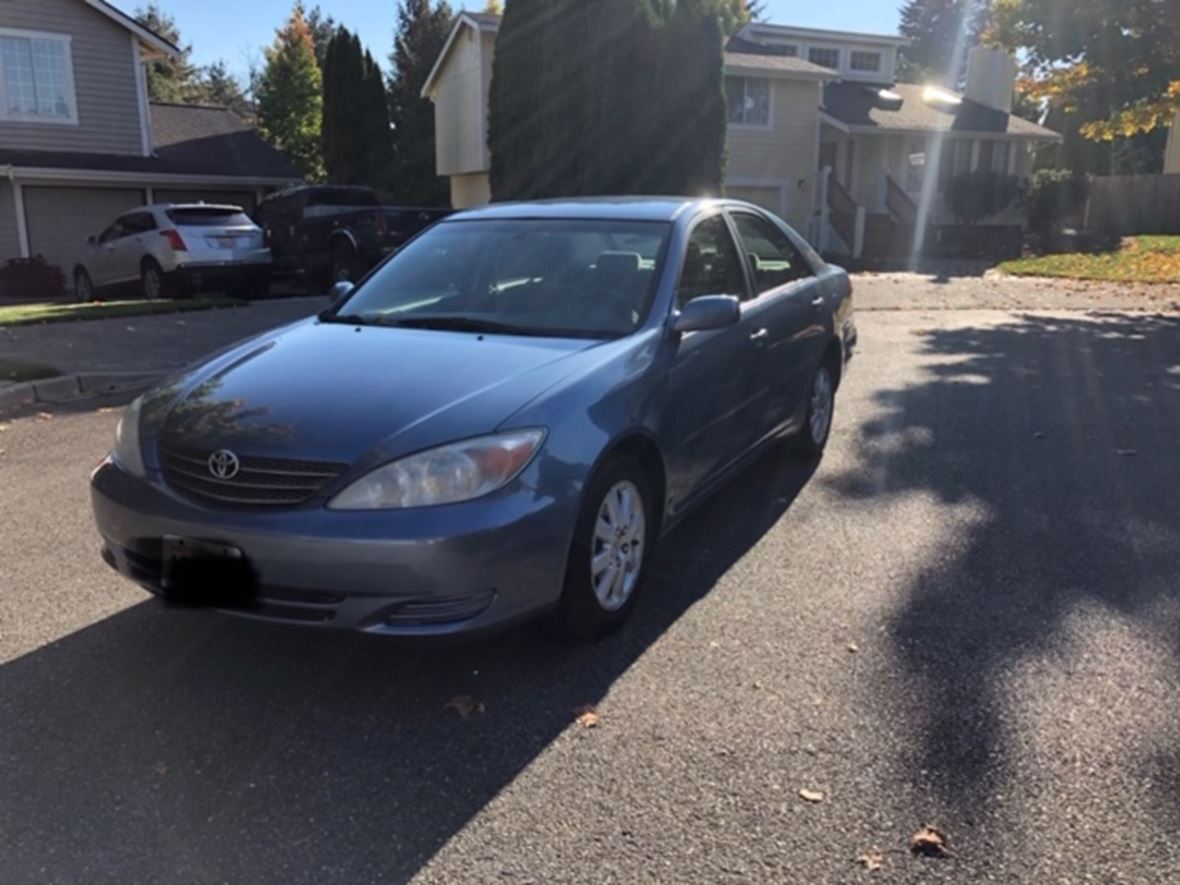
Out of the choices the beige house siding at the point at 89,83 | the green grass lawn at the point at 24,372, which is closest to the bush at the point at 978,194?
the beige house siding at the point at 89,83

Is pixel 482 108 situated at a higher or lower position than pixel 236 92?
lower

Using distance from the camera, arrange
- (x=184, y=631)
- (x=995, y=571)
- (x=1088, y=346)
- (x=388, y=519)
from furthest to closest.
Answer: (x=1088, y=346) → (x=995, y=571) → (x=184, y=631) → (x=388, y=519)

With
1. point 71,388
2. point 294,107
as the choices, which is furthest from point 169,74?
point 71,388

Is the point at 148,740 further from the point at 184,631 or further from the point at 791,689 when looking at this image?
the point at 791,689

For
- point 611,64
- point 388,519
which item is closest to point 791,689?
point 388,519

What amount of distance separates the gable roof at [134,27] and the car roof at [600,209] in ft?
63.8

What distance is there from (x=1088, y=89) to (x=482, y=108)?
559 inches

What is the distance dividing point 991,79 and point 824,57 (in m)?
5.56

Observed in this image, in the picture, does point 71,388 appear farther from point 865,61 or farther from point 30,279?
point 865,61

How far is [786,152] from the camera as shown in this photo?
26.7 meters

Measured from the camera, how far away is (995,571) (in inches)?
181

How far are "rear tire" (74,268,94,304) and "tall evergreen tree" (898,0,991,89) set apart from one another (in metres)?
68.0

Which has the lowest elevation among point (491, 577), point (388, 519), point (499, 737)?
point (499, 737)

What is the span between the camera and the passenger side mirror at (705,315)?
13.9 feet
